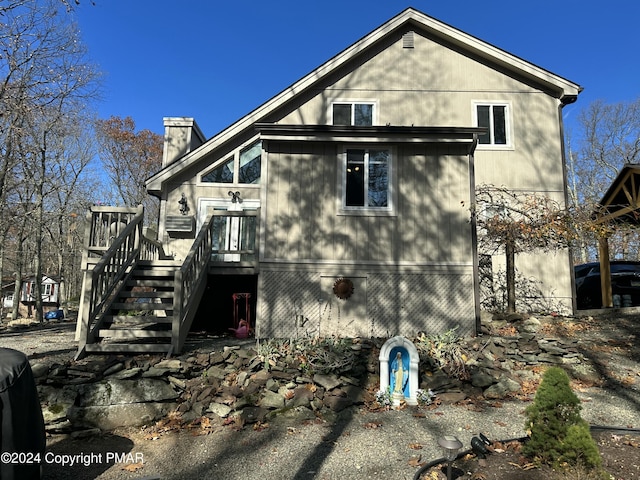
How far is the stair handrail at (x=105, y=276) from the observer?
6227 millimetres

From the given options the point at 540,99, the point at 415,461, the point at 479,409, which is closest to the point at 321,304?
the point at 479,409

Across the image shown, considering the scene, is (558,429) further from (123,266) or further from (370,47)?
(370,47)

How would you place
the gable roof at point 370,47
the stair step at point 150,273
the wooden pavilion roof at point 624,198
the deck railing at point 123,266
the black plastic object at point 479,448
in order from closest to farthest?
the black plastic object at point 479,448 → the deck railing at point 123,266 → the stair step at point 150,273 → the wooden pavilion roof at point 624,198 → the gable roof at point 370,47

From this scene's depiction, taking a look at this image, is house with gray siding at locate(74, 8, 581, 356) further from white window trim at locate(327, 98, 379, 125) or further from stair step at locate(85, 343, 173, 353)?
white window trim at locate(327, 98, 379, 125)

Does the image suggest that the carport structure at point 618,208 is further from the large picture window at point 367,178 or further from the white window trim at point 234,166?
the white window trim at point 234,166

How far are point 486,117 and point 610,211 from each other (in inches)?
172

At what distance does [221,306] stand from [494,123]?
865cm

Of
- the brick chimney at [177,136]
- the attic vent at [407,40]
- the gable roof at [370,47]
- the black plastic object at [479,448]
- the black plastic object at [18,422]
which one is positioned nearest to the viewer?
the black plastic object at [18,422]

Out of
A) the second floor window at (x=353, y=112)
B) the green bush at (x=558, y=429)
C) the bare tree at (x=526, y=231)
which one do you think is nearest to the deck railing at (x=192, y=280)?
the second floor window at (x=353, y=112)

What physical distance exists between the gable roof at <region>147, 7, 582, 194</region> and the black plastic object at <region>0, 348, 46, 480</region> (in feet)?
25.7

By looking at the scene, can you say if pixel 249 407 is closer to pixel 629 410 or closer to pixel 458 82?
pixel 629 410

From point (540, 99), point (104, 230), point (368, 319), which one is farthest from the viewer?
point (540, 99)

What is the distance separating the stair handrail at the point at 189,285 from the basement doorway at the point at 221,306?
1.69m

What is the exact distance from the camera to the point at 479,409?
561 cm
